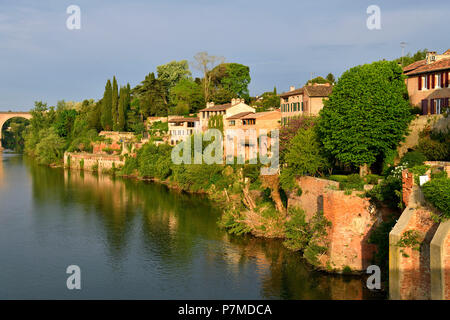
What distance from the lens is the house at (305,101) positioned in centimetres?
4519

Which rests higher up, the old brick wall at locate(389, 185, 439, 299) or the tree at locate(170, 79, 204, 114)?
the tree at locate(170, 79, 204, 114)

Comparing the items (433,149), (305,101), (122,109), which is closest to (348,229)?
(433,149)

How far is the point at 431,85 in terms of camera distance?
32031 mm

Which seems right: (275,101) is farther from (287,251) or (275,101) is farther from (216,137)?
(287,251)

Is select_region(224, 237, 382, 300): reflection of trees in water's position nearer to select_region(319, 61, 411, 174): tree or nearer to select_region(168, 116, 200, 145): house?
select_region(319, 61, 411, 174): tree

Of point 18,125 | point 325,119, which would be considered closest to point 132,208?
point 325,119

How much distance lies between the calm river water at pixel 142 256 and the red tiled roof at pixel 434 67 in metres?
14.8

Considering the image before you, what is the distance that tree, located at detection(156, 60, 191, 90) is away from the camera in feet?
307

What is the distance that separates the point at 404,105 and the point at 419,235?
12.5 meters

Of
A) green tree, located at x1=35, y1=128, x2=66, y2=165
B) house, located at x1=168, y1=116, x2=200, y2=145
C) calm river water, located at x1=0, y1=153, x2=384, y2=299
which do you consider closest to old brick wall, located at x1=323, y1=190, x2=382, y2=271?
calm river water, located at x1=0, y1=153, x2=384, y2=299

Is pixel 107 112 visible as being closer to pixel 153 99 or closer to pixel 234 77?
pixel 153 99

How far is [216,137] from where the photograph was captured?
57906 millimetres

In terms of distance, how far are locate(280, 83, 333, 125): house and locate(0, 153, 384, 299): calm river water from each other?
1229cm

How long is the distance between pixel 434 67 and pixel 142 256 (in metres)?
22.2
